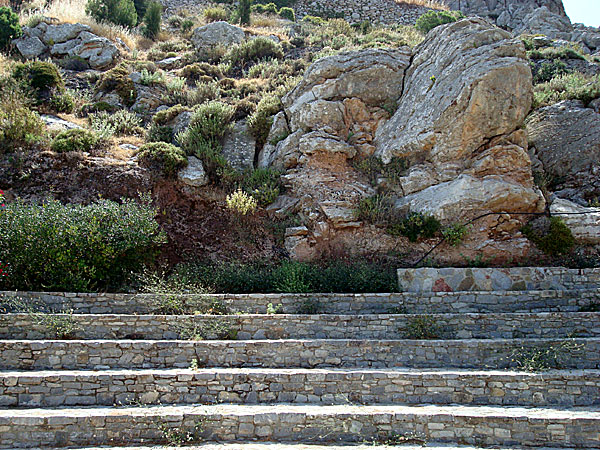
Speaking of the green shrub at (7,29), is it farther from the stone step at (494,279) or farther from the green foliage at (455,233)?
the green foliage at (455,233)

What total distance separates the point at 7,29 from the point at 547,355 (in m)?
23.3

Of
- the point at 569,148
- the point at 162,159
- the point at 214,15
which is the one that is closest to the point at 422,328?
the point at 569,148

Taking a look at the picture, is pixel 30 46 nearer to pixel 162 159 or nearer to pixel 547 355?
pixel 162 159

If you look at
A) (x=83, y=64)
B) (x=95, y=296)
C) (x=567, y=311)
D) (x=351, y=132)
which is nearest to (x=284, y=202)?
(x=351, y=132)

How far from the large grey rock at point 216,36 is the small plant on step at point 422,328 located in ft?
59.8

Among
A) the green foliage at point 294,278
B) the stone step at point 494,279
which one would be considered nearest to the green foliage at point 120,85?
the green foliage at point 294,278

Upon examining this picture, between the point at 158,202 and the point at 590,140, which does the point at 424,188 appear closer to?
the point at 590,140

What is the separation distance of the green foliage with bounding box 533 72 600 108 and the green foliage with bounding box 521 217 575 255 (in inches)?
208

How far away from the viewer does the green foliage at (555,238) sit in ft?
35.2

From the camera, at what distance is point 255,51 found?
21.6 m

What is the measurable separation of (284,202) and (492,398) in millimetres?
7013

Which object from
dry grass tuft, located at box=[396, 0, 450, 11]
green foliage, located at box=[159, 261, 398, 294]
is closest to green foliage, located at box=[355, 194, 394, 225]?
green foliage, located at box=[159, 261, 398, 294]

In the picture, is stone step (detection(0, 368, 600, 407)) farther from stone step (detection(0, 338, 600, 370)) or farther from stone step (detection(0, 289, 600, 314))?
stone step (detection(0, 289, 600, 314))

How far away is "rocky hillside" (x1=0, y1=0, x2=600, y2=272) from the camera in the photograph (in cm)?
1116
